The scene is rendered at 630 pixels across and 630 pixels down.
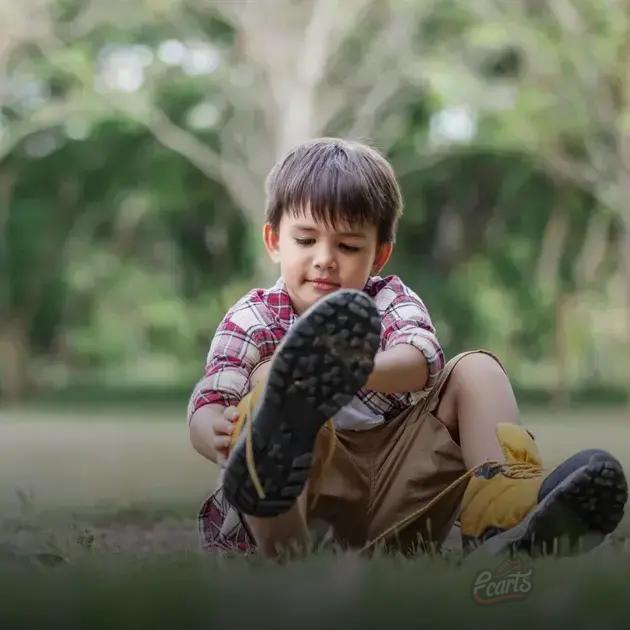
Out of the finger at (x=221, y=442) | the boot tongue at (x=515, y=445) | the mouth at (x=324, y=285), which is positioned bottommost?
the boot tongue at (x=515, y=445)

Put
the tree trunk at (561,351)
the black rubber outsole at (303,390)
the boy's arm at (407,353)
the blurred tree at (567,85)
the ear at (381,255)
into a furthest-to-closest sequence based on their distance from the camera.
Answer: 1. the tree trunk at (561,351)
2. the blurred tree at (567,85)
3. the ear at (381,255)
4. the boy's arm at (407,353)
5. the black rubber outsole at (303,390)

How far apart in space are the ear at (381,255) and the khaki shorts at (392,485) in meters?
0.19

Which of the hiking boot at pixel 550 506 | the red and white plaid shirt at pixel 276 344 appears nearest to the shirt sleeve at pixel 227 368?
the red and white plaid shirt at pixel 276 344

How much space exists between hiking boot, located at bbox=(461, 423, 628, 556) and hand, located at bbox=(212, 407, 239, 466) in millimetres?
286

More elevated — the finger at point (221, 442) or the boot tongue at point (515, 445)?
the finger at point (221, 442)

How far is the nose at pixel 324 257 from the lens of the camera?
5.21 feet

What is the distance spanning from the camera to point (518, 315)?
1282 cm

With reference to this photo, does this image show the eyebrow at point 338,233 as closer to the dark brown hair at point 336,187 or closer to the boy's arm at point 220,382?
the dark brown hair at point 336,187

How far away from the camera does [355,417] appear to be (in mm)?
1635

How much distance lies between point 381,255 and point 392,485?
1.05 feet

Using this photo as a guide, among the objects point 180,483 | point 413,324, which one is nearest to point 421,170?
point 180,483

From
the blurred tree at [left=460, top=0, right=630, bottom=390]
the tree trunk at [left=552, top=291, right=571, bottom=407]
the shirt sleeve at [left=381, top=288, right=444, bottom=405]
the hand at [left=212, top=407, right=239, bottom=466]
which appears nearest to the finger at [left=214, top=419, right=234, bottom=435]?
the hand at [left=212, top=407, right=239, bottom=466]

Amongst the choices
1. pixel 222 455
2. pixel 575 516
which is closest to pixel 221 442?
pixel 222 455

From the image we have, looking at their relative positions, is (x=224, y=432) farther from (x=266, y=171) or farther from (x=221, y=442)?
(x=266, y=171)
